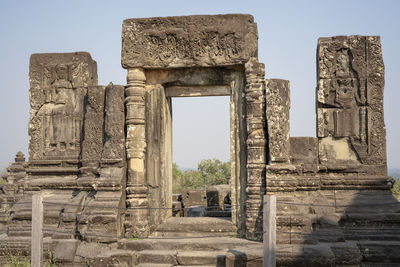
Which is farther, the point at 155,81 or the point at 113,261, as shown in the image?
the point at 155,81

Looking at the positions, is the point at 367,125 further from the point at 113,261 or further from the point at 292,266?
the point at 113,261

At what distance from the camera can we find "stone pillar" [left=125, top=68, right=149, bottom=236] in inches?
301

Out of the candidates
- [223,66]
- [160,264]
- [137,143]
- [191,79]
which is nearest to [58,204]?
[137,143]

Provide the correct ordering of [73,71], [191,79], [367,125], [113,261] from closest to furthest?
[113,261] < [367,125] < [191,79] < [73,71]

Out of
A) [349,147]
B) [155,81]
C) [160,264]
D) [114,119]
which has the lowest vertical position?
[160,264]

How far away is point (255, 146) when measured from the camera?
24.2 ft

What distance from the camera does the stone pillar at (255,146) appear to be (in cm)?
731

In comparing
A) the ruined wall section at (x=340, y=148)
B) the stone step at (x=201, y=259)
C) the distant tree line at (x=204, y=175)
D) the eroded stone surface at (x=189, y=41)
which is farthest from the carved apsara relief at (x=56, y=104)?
the distant tree line at (x=204, y=175)

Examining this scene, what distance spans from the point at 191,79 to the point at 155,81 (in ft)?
2.10

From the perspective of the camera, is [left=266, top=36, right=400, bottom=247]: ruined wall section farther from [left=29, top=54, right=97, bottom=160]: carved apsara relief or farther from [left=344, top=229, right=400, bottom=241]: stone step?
[left=29, top=54, right=97, bottom=160]: carved apsara relief

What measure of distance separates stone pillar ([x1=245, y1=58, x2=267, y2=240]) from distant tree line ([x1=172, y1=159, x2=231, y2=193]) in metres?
24.2

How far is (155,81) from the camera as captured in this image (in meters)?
8.07

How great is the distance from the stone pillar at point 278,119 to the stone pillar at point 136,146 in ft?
7.00

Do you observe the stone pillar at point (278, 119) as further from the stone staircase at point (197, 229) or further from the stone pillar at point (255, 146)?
the stone staircase at point (197, 229)
